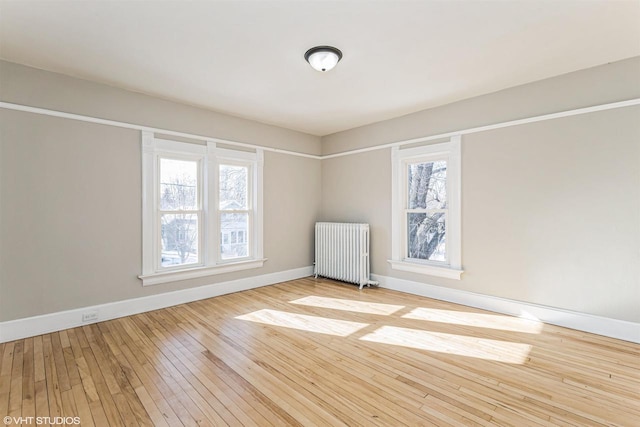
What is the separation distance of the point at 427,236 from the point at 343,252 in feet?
4.58

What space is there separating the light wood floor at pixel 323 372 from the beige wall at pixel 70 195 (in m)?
0.45

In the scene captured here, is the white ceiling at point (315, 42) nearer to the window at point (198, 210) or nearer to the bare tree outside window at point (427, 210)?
the window at point (198, 210)

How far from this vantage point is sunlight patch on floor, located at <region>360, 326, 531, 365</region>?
2.55 meters

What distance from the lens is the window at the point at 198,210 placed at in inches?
146

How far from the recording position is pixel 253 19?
7.25 feet

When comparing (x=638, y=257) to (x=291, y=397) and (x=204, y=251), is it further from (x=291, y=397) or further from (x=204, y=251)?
(x=204, y=251)

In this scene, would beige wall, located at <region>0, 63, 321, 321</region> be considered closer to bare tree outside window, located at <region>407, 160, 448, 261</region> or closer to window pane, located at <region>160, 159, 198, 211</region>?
window pane, located at <region>160, 159, 198, 211</region>

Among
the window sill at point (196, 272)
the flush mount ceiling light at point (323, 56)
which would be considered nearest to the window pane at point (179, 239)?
the window sill at point (196, 272)

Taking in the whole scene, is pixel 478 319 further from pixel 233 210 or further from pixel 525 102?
pixel 233 210

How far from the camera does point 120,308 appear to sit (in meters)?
3.46

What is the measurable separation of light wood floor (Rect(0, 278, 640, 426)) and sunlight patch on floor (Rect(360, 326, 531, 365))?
17mm

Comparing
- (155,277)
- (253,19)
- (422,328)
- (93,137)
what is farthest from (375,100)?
(155,277)

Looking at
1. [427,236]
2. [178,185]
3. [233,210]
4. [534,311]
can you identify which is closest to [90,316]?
[178,185]

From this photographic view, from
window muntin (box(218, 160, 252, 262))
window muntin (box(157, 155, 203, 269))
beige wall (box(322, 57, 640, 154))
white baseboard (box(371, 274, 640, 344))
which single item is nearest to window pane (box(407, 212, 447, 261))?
white baseboard (box(371, 274, 640, 344))
